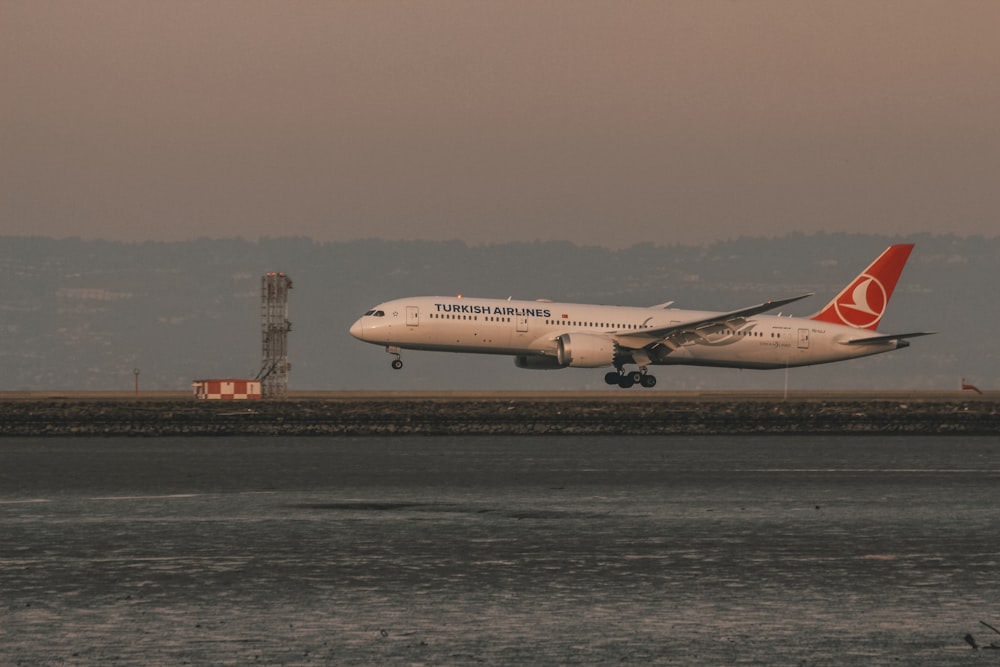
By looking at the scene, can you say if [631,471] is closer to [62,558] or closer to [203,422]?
[62,558]

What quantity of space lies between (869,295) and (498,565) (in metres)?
69.0

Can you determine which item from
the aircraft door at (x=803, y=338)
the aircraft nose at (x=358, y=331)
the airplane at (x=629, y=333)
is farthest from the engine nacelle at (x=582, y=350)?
the aircraft door at (x=803, y=338)

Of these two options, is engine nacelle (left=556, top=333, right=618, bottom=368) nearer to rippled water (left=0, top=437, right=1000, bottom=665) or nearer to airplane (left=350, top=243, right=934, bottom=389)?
airplane (left=350, top=243, right=934, bottom=389)

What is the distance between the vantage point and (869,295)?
261 feet

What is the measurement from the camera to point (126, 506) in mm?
19391

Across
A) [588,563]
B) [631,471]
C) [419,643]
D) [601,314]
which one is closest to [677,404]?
[601,314]

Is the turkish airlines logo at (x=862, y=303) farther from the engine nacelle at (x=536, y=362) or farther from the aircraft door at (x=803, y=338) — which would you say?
the engine nacelle at (x=536, y=362)

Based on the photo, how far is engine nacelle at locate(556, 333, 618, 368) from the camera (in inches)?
2611

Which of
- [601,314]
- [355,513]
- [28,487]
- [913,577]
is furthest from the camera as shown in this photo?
[601,314]

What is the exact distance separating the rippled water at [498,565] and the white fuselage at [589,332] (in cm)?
3855

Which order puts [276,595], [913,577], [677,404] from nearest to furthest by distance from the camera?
1. [276,595]
2. [913,577]
3. [677,404]

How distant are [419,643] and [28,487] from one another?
1395cm

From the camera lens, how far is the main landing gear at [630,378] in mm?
71912

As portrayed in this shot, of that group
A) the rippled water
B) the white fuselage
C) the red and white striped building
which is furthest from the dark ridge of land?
the rippled water
